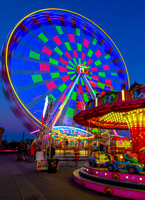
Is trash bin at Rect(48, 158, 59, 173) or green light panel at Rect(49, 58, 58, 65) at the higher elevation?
green light panel at Rect(49, 58, 58, 65)

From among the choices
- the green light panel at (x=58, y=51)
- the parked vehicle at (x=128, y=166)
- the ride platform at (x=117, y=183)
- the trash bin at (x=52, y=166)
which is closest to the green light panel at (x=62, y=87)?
the green light panel at (x=58, y=51)

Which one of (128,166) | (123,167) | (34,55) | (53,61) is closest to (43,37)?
(34,55)

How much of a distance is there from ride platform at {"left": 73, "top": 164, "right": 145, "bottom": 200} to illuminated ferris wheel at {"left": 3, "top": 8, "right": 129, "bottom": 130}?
1043 cm

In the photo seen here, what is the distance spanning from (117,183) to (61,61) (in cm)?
1496

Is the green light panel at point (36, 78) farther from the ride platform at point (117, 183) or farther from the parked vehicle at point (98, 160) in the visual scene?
the ride platform at point (117, 183)

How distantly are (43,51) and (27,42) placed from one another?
172 centimetres

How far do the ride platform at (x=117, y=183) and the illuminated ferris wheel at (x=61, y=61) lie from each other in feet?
34.2

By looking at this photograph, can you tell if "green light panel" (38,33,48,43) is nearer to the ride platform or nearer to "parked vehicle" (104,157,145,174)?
the ride platform

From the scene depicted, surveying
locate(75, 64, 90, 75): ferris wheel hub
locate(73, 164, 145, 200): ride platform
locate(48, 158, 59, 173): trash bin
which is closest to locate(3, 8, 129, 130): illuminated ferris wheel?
locate(75, 64, 90, 75): ferris wheel hub

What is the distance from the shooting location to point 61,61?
1831cm

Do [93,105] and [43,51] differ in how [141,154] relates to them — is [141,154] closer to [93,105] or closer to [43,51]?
[93,105]

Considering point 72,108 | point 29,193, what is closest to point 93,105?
point 29,193

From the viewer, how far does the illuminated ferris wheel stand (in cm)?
1554

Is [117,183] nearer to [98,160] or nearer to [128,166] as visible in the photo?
[128,166]
